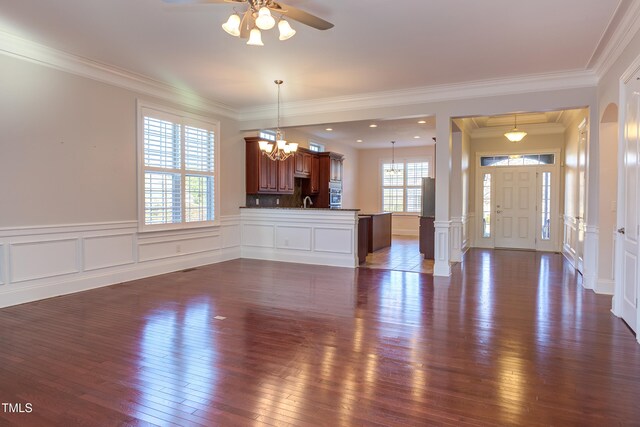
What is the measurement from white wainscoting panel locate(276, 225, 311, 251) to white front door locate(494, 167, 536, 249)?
5.17 meters

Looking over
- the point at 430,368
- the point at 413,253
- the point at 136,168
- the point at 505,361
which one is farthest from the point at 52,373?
the point at 413,253

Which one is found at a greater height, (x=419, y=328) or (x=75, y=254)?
(x=75, y=254)

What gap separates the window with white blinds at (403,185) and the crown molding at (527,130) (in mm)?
3012

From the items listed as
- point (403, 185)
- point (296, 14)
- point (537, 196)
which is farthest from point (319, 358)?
point (403, 185)

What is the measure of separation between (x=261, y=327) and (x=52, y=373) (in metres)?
1.63

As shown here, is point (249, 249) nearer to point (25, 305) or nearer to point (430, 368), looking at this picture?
point (25, 305)

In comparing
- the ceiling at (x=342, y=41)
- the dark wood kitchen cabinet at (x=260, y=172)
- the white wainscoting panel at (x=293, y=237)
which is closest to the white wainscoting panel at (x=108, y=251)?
the ceiling at (x=342, y=41)

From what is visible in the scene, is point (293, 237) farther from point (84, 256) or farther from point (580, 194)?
point (580, 194)

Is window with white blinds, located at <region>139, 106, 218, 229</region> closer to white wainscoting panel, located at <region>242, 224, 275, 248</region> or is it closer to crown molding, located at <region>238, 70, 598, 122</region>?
white wainscoting panel, located at <region>242, 224, 275, 248</region>

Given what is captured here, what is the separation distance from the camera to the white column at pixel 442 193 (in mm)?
6047

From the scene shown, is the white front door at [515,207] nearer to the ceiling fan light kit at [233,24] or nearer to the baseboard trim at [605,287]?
the baseboard trim at [605,287]

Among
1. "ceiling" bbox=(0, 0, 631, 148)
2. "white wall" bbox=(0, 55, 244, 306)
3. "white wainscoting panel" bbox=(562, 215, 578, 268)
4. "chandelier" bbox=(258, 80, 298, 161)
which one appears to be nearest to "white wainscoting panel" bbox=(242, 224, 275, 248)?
"chandelier" bbox=(258, 80, 298, 161)

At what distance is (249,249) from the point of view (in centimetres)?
792

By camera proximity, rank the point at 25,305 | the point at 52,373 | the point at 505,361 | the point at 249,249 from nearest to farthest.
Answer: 1. the point at 52,373
2. the point at 505,361
3. the point at 25,305
4. the point at 249,249
